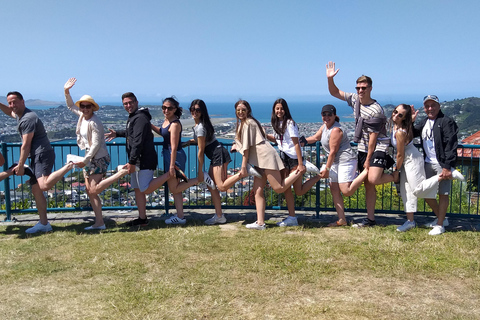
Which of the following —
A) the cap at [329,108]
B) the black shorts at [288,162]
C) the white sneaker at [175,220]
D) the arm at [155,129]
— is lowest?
the white sneaker at [175,220]

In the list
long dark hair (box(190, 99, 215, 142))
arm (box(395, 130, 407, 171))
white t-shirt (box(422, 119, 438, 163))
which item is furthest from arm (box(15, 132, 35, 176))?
white t-shirt (box(422, 119, 438, 163))

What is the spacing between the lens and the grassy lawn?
13.7 ft

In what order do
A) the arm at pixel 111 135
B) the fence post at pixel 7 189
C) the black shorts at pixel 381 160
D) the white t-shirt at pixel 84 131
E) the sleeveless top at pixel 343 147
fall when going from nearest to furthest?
1. the black shorts at pixel 381 160
2. the white t-shirt at pixel 84 131
3. the sleeveless top at pixel 343 147
4. the arm at pixel 111 135
5. the fence post at pixel 7 189

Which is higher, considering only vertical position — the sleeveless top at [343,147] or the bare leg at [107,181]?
the sleeveless top at [343,147]

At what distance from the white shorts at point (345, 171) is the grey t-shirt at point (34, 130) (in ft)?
14.2

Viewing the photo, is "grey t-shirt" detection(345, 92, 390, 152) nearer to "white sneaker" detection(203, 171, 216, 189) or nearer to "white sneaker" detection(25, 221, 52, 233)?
"white sneaker" detection(203, 171, 216, 189)

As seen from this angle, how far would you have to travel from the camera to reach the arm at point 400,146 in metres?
6.25

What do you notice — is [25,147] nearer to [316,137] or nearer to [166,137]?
[166,137]

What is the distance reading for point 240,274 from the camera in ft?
16.4

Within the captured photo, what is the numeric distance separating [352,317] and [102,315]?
2243mm

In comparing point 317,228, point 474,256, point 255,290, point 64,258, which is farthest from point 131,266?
point 474,256

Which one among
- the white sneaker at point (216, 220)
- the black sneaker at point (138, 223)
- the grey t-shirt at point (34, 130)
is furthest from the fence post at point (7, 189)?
the white sneaker at point (216, 220)

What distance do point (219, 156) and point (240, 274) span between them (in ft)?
7.59

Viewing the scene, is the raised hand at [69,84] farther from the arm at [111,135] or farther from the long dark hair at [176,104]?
the long dark hair at [176,104]
